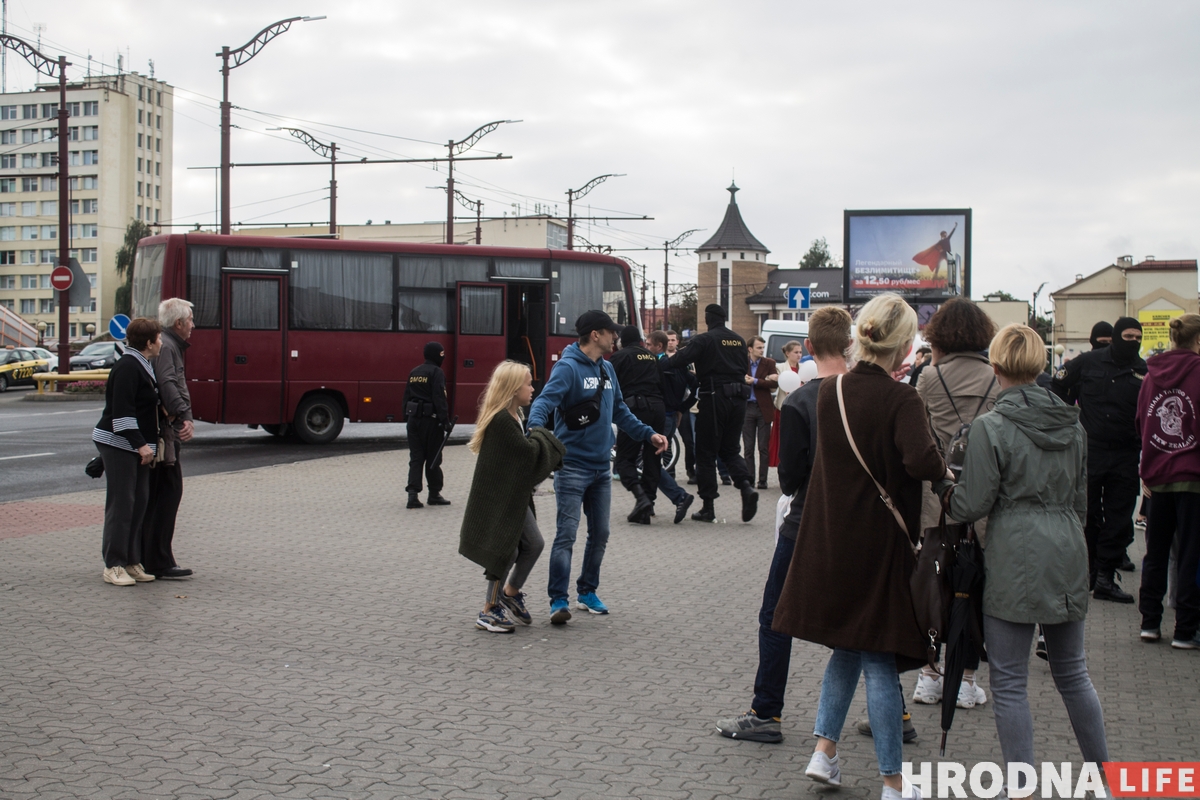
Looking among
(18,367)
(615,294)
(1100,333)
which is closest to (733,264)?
(18,367)

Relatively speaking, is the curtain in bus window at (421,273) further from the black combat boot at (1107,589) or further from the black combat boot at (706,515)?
the black combat boot at (1107,589)

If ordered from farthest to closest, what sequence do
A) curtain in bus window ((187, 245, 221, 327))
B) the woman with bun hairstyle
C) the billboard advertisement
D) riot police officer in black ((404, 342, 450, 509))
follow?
the billboard advertisement → curtain in bus window ((187, 245, 221, 327)) → riot police officer in black ((404, 342, 450, 509)) → the woman with bun hairstyle

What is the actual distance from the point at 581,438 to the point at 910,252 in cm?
3258

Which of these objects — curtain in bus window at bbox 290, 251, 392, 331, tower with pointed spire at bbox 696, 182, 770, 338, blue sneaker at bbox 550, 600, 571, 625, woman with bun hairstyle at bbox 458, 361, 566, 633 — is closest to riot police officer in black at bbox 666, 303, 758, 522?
blue sneaker at bbox 550, 600, 571, 625

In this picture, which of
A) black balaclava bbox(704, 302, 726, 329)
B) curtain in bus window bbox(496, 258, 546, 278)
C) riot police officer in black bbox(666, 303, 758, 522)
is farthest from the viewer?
curtain in bus window bbox(496, 258, 546, 278)

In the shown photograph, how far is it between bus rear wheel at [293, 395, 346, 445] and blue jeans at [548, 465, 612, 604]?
548 inches

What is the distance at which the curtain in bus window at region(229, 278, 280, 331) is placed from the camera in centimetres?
1952

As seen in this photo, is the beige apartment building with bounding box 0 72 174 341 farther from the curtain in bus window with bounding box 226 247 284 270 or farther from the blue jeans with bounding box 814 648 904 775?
the blue jeans with bounding box 814 648 904 775

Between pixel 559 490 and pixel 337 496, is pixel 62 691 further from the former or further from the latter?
pixel 337 496

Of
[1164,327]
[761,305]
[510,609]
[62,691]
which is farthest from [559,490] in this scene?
[761,305]

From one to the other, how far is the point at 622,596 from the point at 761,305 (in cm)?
10673

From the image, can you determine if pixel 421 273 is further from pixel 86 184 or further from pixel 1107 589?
pixel 86 184

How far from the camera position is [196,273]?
19.3 m

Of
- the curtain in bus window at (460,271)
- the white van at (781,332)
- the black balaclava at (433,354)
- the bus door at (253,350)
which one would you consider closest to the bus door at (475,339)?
the curtain in bus window at (460,271)
